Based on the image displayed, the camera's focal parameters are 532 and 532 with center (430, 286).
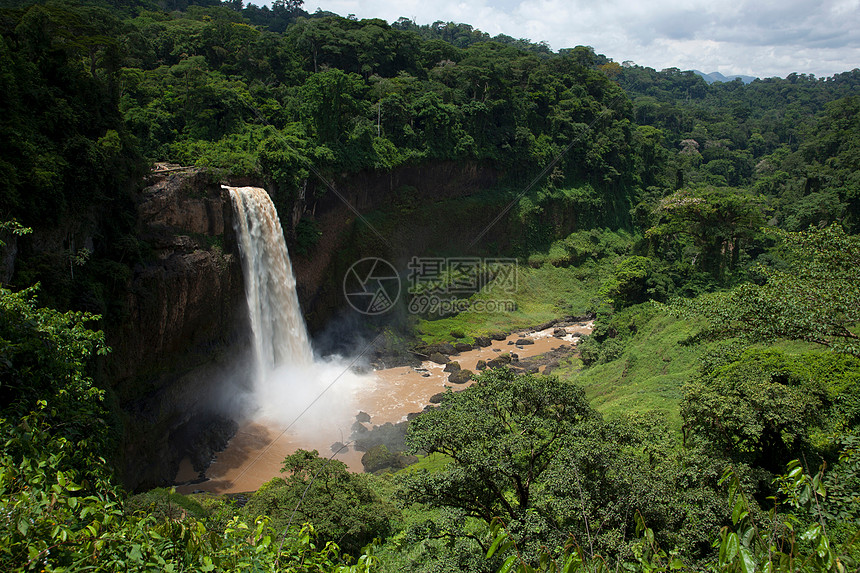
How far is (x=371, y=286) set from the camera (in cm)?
3450

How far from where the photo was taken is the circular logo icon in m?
33.3

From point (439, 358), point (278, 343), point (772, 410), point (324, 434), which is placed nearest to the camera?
point (772, 410)

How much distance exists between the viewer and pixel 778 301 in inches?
483

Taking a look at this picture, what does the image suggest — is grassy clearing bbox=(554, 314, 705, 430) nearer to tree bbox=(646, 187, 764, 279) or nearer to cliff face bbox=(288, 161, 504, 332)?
tree bbox=(646, 187, 764, 279)

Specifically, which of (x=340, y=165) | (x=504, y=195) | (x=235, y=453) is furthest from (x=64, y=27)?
(x=504, y=195)

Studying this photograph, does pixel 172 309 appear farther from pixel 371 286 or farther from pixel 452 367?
pixel 371 286

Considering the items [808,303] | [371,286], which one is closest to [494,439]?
[808,303]
